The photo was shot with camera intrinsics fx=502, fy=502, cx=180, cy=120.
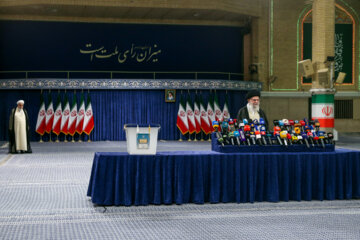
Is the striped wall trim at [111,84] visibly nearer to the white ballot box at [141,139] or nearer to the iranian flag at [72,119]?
the iranian flag at [72,119]

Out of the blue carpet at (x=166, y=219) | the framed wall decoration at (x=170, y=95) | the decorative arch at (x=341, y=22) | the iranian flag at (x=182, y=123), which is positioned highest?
the decorative arch at (x=341, y=22)

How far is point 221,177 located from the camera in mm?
5625

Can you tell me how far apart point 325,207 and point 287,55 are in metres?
14.3

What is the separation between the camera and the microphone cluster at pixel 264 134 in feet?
18.9

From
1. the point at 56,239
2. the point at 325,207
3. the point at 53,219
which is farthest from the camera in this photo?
the point at 325,207

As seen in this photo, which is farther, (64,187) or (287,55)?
(287,55)

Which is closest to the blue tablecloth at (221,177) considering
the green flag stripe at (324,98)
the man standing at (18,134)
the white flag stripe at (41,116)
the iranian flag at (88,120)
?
the man standing at (18,134)

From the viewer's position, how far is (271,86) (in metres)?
19.1

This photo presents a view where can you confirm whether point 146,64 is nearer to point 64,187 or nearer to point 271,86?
point 271,86

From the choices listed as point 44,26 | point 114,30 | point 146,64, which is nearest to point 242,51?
point 146,64

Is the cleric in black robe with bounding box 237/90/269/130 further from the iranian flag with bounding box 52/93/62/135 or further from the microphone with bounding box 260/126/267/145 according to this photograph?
the iranian flag with bounding box 52/93/62/135

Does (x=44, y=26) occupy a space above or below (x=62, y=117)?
above

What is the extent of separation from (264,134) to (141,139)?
1.45 meters

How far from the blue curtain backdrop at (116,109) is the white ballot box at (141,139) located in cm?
1115
